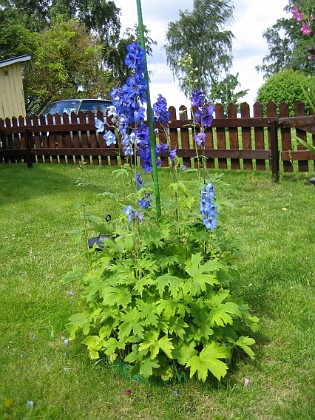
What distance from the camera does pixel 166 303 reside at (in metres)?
2.48

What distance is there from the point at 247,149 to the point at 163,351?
6.26 metres

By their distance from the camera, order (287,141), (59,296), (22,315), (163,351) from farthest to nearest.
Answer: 1. (287,141)
2. (59,296)
3. (22,315)
4. (163,351)

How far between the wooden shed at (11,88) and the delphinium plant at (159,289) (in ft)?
54.4

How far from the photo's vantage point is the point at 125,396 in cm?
258

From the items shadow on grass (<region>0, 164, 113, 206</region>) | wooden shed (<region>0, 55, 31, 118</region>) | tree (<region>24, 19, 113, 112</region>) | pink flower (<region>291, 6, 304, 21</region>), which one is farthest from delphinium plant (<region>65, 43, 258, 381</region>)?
tree (<region>24, 19, 113, 112</region>)

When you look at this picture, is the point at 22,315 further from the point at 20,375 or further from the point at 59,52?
the point at 59,52

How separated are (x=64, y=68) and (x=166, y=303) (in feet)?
82.9

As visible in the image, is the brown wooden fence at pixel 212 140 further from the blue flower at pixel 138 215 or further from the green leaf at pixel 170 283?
the green leaf at pixel 170 283

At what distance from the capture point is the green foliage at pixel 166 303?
248cm

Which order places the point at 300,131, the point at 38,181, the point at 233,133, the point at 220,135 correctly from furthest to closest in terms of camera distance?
the point at 38,181 → the point at 220,135 → the point at 233,133 → the point at 300,131

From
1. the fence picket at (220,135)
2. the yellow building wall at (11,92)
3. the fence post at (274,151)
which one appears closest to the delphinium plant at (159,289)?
the fence post at (274,151)

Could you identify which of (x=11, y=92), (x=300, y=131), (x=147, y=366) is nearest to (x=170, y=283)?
(x=147, y=366)

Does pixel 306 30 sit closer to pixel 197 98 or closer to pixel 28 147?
pixel 197 98

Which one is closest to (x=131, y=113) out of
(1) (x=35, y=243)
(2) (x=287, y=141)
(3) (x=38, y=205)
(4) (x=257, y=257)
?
(4) (x=257, y=257)
